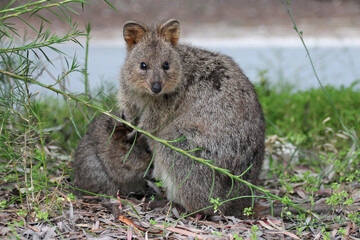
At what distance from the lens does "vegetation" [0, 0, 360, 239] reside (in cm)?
441

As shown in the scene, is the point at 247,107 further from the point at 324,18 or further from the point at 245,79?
the point at 324,18

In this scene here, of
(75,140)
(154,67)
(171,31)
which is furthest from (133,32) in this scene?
(75,140)

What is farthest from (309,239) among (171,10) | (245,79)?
(171,10)

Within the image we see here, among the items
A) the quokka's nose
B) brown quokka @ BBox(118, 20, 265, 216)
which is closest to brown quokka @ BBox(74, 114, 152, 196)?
brown quokka @ BBox(118, 20, 265, 216)

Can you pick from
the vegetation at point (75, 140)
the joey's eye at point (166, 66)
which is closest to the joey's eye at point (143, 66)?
the joey's eye at point (166, 66)

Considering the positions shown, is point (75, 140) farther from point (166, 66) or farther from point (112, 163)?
point (166, 66)

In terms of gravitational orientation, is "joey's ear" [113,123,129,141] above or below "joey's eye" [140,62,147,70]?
below

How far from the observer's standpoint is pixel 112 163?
5.25m

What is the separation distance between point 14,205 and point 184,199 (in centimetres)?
158

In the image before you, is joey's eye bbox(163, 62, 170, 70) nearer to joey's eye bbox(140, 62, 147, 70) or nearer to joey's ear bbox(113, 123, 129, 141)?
joey's eye bbox(140, 62, 147, 70)

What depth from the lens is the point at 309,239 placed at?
14.4 ft

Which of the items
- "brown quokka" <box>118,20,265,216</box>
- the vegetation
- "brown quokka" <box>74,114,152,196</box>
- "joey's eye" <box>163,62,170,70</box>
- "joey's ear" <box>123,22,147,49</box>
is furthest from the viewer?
"brown quokka" <box>74,114,152,196</box>

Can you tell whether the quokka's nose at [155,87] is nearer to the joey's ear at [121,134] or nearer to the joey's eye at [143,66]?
the joey's eye at [143,66]

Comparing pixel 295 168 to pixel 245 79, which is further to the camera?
pixel 295 168
